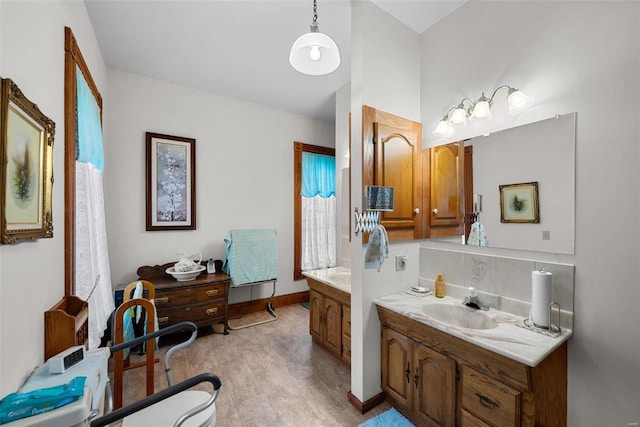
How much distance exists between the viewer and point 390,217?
6.24 feet

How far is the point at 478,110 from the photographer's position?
172 cm

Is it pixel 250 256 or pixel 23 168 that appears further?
pixel 250 256

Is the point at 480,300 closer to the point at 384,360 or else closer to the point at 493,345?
the point at 493,345

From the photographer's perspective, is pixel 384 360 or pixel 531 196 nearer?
pixel 531 196

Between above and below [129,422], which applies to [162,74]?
above

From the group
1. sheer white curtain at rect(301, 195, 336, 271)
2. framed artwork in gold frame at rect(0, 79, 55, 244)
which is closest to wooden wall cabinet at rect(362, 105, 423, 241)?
framed artwork in gold frame at rect(0, 79, 55, 244)

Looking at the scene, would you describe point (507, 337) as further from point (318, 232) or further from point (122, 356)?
point (318, 232)

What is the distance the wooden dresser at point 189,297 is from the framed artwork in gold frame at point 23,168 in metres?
1.68

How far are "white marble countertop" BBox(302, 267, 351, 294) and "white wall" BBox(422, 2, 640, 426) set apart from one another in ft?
4.64

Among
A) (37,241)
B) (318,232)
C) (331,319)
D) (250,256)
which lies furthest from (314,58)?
(318,232)

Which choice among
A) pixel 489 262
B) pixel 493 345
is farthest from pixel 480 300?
pixel 493 345

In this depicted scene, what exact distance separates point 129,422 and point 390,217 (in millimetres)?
1871

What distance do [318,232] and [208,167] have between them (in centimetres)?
189

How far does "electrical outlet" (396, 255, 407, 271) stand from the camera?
2018 mm
